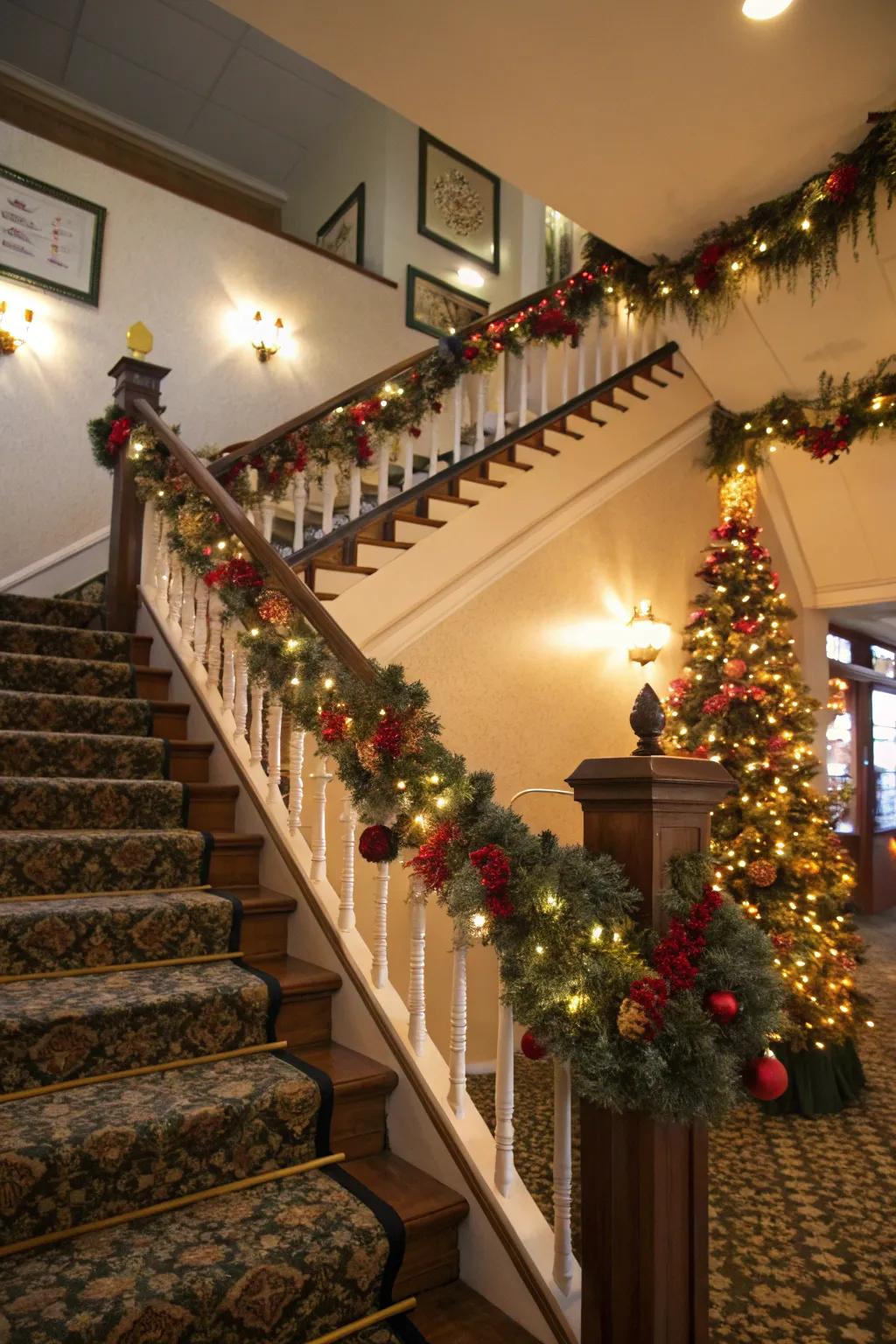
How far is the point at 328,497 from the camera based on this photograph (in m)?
3.59

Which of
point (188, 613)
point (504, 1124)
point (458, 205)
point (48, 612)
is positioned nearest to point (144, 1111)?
point (504, 1124)

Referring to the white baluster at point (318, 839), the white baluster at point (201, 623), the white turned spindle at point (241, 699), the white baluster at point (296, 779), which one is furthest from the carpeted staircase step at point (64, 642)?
the white baluster at point (318, 839)

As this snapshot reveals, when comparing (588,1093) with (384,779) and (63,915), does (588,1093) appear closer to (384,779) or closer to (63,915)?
(384,779)

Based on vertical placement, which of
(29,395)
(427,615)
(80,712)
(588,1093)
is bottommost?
(588,1093)

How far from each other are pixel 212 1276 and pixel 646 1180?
2.44 ft

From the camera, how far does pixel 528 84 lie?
3080 mm

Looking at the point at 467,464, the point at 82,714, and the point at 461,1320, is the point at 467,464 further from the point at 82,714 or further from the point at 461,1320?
the point at 461,1320

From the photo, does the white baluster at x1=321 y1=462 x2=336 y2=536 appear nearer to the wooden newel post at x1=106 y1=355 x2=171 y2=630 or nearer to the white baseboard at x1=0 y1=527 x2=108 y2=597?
the wooden newel post at x1=106 y1=355 x2=171 y2=630

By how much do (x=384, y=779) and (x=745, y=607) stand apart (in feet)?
10.7

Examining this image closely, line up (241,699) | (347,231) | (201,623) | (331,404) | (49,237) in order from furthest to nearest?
(347,231) → (49,237) → (331,404) → (201,623) → (241,699)

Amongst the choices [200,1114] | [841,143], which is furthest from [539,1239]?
[841,143]

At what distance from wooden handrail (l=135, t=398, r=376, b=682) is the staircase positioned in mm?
795

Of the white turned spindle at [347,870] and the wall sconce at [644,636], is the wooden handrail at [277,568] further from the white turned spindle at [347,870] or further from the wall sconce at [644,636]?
the wall sconce at [644,636]

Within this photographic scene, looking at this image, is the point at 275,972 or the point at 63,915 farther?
the point at 275,972
